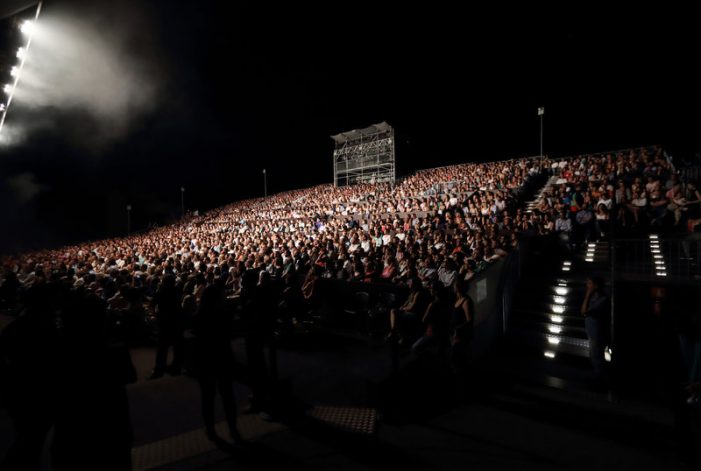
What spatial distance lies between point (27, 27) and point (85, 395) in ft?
46.9

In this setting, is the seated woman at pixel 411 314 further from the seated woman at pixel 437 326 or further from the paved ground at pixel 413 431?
the paved ground at pixel 413 431

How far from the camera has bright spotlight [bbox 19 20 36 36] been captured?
33.5 feet

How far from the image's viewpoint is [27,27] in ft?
33.9

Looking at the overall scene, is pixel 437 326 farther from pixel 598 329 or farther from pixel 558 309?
pixel 558 309

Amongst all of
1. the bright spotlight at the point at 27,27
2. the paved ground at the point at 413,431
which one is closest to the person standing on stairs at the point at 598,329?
the paved ground at the point at 413,431

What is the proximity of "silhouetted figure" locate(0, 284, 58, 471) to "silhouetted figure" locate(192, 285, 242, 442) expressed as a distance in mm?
1149

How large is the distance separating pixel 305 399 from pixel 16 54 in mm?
14705

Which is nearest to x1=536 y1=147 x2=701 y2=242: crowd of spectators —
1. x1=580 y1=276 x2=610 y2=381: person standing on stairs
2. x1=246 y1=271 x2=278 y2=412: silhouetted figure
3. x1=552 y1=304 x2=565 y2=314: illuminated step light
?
x1=552 y1=304 x2=565 y2=314: illuminated step light

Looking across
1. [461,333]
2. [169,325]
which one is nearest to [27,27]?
[169,325]

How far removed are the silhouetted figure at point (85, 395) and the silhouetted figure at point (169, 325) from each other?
3283 millimetres

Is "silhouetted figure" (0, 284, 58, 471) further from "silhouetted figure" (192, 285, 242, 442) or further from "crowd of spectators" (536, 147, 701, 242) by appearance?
"crowd of spectators" (536, 147, 701, 242)

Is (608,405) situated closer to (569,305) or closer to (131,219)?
(569,305)

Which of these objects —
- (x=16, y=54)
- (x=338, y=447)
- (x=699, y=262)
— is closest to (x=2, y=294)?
(x=16, y=54)

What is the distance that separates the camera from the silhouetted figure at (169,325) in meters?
5.04
